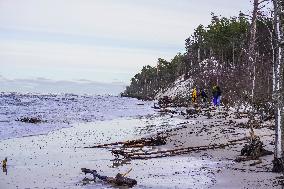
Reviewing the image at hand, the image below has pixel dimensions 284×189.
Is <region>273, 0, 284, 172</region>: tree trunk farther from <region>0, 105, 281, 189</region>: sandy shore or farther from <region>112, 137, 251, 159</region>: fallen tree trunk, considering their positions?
<region>112, 137, 251, 159</region>: fallen tree trunk

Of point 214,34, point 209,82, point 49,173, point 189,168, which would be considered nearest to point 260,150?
point 189,168

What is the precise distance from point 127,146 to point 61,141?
5.42 metres

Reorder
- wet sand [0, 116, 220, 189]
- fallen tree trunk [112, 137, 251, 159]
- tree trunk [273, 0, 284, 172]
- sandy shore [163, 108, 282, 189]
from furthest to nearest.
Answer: fallen tree trunk [112, 137, 251, 159]
tree trunk [273, 0, 284, 172]
wet sand [0, 116, 220, 189]
sandy shore [163, 108, 282, 189]

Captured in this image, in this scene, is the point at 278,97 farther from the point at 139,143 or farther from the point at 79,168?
the point at 139,143

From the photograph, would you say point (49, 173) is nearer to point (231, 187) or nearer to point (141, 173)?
point (141, 173)

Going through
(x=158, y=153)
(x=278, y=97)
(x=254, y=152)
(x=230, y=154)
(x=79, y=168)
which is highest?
(x=278, y=97)

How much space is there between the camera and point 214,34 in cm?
8769

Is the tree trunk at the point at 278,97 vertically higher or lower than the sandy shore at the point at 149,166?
higher

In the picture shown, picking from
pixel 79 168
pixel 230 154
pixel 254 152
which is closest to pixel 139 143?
pixel 230 154

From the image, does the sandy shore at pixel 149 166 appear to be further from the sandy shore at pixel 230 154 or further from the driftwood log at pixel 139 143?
the driftwood log at pixel 139 143

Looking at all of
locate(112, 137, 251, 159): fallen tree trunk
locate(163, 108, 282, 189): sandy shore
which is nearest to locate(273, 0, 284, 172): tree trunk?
locate(163, 108, 282, 189): sandy shore

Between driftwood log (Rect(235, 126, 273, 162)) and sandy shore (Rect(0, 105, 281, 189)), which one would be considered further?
driftwood log (Rect(235, 126, 273, 162))

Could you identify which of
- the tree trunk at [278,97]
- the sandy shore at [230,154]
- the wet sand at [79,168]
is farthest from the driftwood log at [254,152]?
the tree trunk at [278,97]

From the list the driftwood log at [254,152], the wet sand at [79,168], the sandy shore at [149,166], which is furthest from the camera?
the driftwood log at [254,152]
